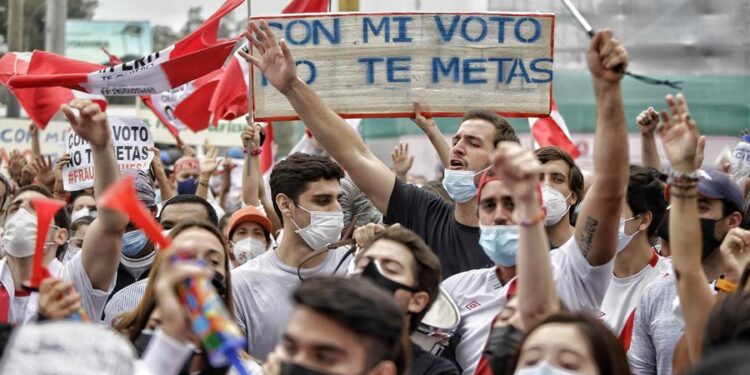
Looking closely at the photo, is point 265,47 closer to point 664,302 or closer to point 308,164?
point 308,164

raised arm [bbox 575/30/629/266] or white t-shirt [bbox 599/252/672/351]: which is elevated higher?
raised arm [bbox 575/30/629/266]

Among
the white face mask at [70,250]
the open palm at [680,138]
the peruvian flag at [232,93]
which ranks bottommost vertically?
the white face mask at [70,250]

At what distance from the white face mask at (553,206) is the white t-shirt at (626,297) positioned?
0.38 meters

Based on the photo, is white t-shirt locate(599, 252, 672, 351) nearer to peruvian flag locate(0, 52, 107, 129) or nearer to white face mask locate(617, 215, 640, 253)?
white face mask locate(617, 215, 640, 253)

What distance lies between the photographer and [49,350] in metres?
3.29

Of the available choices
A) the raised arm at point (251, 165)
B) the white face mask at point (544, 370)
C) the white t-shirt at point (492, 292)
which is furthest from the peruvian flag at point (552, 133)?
the white face mask at point (544, 370)

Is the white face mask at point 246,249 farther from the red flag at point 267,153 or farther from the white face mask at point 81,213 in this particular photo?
the red flag at point 267,153

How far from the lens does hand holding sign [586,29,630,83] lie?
182 inches

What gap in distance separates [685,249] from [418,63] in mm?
3171

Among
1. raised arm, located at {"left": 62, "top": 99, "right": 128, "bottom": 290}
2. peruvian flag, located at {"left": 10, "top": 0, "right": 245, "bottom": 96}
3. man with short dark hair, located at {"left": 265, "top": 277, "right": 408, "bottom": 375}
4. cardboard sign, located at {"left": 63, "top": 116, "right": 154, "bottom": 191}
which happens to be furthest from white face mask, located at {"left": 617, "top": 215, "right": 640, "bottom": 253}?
cardboard sign, located at {"left": 63, "top": 116, "right": 154, "bottom": 191}

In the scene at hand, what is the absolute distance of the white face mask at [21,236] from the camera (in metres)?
6.48

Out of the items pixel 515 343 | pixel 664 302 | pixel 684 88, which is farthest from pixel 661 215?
pixel 684 88

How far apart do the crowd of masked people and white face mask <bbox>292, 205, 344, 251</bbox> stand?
13 millimetres

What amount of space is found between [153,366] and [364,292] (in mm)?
624
